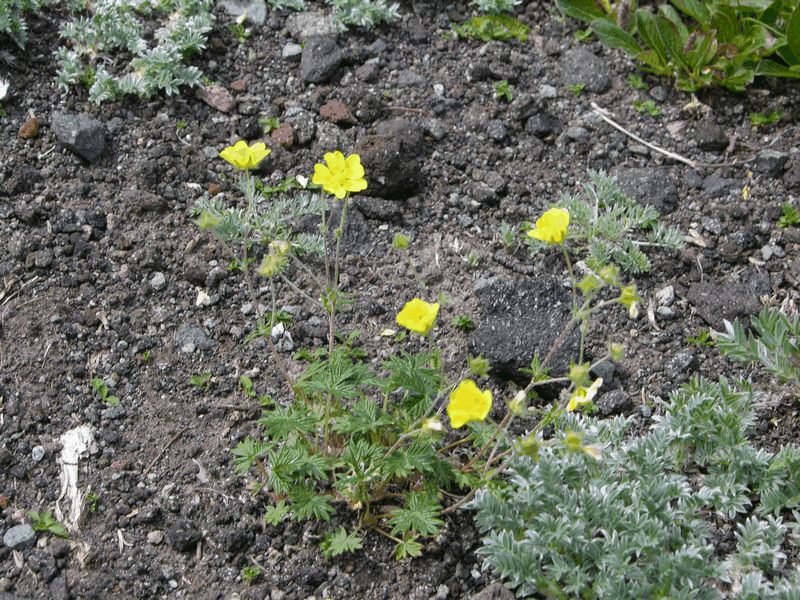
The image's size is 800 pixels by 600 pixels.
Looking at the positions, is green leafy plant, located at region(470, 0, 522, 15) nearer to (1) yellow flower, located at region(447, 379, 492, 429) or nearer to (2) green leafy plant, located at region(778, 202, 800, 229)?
(2) green leafy plant, located at region(778, 202, 800, 229)

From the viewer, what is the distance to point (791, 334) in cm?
322

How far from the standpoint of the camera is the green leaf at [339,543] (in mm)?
2707

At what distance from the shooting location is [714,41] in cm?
407

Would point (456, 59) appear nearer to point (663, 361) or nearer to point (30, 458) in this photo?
point (663, 361)

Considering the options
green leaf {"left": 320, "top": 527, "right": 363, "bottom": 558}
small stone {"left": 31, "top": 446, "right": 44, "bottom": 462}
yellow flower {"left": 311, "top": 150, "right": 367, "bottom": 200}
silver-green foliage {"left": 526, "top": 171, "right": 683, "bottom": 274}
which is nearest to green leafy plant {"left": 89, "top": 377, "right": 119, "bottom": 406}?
small stone {"left": 31, "top": 446, "right": 44, "bottom": 462}

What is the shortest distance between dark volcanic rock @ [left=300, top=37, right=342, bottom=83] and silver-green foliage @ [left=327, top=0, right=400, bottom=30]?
0.46ft

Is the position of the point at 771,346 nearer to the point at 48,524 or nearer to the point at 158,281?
the point at 158,281

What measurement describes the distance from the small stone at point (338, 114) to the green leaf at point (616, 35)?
47.6 inches

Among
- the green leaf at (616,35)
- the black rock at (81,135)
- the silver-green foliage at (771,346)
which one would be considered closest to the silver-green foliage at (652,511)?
the silver-green foliage at (771,346)

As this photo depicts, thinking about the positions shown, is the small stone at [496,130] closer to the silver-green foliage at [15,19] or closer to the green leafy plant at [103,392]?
the green leafy plant at [103,392]

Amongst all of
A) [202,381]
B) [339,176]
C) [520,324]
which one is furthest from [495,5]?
[202,381]

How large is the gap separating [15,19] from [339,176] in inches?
82.0

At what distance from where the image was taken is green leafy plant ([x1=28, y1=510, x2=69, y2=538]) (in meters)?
2.88

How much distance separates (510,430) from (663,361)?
0.66m
